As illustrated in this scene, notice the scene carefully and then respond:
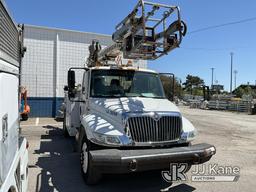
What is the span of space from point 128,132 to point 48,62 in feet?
50.1

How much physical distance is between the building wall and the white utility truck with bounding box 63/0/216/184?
41.5 ft

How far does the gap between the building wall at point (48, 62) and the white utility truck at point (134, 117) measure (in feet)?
41.5

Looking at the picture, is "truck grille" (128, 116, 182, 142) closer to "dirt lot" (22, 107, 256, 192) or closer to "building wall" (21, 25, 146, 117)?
"dirt lot" (22, 107, 256, 192)

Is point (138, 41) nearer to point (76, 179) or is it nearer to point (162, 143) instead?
point (162, 143)

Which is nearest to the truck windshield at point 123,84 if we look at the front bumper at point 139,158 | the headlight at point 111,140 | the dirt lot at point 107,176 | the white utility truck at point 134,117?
the white utility truck at point 134,117

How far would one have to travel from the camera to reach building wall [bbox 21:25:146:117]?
19.1 meters

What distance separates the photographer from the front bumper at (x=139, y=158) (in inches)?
191

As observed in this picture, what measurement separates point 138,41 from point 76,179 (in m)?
3.06

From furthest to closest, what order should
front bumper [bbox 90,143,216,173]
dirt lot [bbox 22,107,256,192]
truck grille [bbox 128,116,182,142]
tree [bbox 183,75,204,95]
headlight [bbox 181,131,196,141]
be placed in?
tree [bbox 183,75,204,95] → headlight [bbox 181,131,196,141] → dirt lot [bbox 22,107,256,192] → truck grille [bbox 128,116,182,142] → front bumper [bbox 90,143,216,173]

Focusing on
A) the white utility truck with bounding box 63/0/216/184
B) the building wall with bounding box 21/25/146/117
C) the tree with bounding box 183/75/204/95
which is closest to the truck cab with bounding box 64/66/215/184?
the white utility truck with bounding box 63/0/216/184

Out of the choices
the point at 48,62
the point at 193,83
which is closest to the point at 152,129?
the point at 48,62

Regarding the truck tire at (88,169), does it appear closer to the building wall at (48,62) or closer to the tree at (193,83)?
the building wall at (48,62)

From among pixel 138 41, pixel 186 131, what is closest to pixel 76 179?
pixel 186 131

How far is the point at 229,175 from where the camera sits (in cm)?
669
